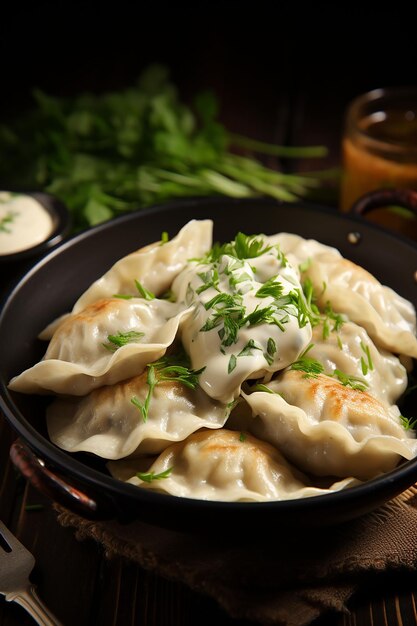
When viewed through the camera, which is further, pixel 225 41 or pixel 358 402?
pixel 225 41

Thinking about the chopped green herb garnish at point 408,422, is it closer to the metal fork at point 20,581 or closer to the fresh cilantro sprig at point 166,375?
the fresh cilantro sprig at point 166,375

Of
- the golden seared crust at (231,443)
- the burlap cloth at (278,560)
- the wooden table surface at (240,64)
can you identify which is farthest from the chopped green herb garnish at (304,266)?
the wooden table surface at (240,64)

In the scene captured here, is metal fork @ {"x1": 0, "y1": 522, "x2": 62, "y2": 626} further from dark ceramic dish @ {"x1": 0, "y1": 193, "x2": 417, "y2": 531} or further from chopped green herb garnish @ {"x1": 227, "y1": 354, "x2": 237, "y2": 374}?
chopped green herb garnish @ {"x1": 227, "y1": 354, "x2": 237, "y2": 374}

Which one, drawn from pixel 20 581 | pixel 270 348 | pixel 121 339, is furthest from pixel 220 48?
pixel 20 581

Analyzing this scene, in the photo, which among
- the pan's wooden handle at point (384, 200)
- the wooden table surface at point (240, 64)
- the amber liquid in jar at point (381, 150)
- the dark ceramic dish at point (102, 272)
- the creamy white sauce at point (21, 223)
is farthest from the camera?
the wooden table surface at point (240, 64)

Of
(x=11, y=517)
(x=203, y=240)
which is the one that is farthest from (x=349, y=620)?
(x=203, y=240)

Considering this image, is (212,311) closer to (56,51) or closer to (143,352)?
(143,352)

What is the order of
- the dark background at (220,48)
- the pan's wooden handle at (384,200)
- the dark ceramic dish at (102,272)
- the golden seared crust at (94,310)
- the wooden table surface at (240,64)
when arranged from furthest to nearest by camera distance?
the dark background at (220,48) < the wooden table surface at (240,64) < the pan's wooden handle at (384,200) < the golden seared crust at (94,310) < the dark ceramic dish at (102,272)
